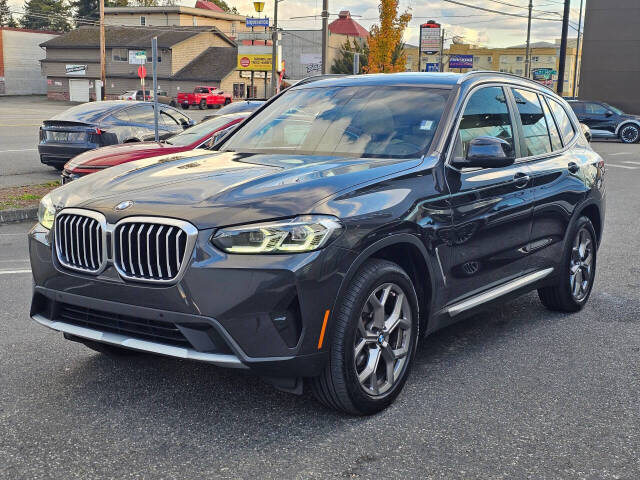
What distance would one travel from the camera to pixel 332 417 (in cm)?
392

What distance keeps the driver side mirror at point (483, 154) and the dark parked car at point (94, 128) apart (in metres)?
10.6

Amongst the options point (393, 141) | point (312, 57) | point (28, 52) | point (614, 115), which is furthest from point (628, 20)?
point (28, 52)

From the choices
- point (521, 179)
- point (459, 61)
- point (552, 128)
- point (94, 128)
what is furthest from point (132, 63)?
point (521, 179)

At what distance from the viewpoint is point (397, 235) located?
3.93 metres

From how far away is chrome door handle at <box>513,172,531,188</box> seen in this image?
507 centimetres

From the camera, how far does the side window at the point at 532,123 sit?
5492mm

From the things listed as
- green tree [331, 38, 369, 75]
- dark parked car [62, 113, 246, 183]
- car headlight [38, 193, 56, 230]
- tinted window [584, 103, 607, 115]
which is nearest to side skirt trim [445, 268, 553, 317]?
car headlight [38, 193, 56, 230]

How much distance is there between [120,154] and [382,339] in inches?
309

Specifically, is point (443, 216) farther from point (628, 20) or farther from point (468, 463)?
point (628, 20)

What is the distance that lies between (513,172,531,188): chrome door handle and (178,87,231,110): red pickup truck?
58317mm

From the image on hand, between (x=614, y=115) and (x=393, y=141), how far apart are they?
29601 mm

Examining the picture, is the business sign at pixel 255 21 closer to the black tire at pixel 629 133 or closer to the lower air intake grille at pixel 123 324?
the black tire at pixel 629 133

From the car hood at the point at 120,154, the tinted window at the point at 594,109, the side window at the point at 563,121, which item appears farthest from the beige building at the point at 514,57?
the side window at the point at 563,121

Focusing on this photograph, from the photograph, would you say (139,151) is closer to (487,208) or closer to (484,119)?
(484,119)
